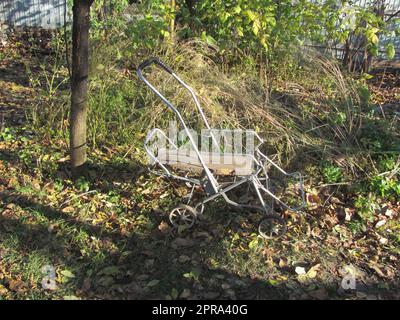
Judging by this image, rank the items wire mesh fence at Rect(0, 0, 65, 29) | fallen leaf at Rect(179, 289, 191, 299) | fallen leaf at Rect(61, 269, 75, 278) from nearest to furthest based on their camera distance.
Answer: fallen leaf at Rect(179, 289, 191, 299)
fallen leaf at Rect(61, 269, 75, 278)
wire mesh fence at Rect(0, 0, 65, 29)

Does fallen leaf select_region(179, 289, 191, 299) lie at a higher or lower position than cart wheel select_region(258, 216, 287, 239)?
lower

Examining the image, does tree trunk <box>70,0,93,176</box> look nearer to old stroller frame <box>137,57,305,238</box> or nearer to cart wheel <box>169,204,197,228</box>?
old stroller frame <box>137,57,305,238</box>

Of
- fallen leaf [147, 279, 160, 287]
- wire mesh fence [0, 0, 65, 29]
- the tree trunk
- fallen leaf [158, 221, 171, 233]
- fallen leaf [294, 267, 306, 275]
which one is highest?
wire mesh fence [0, 0, 65, 29]

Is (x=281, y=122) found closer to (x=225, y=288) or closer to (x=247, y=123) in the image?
(x=247, y=123)

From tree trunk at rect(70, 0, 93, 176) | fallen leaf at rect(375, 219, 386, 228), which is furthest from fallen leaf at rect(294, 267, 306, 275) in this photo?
tree trunk at rect(70, 0, 93, 176)

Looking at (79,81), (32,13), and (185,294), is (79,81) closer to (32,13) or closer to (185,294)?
(185,294)

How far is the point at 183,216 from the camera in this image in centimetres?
405

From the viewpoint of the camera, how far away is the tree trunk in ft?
12.6

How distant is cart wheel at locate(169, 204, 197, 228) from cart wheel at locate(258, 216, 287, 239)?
609mm

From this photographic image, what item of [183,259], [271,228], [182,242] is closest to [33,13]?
[182,242]

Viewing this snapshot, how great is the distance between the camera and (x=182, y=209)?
404 centimetres

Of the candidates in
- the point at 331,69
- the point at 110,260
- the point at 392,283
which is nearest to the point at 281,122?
the point at 331,69

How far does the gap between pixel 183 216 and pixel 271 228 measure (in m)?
0.80

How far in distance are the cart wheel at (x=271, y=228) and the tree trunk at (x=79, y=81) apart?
1908mm
